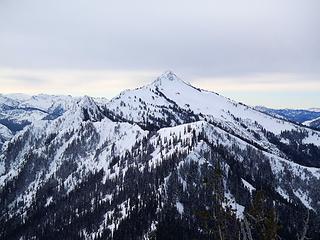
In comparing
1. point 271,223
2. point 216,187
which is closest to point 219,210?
point 216,187

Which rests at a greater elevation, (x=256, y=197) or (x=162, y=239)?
(x=256, y=197)

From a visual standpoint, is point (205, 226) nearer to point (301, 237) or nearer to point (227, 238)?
point (227, 238)

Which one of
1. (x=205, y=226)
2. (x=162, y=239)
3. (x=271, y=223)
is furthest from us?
(x=162, y=239)

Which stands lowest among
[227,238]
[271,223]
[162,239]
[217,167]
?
[162,239]

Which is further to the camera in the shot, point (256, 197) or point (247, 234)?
point (256, 197)

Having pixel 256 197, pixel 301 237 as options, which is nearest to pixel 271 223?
pixel 256 197

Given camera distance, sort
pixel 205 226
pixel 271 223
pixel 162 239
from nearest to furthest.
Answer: pixel 271 223, pixel 205 226, pixel 162 239

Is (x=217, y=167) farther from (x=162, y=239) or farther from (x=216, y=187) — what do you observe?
(x=162, y=239)

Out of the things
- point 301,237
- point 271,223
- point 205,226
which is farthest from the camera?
point 205,226

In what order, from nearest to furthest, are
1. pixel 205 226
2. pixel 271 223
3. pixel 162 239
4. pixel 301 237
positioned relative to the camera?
pixel 301 237 < pixel 271 223 < pixel 205 226 < pixel 162 239
